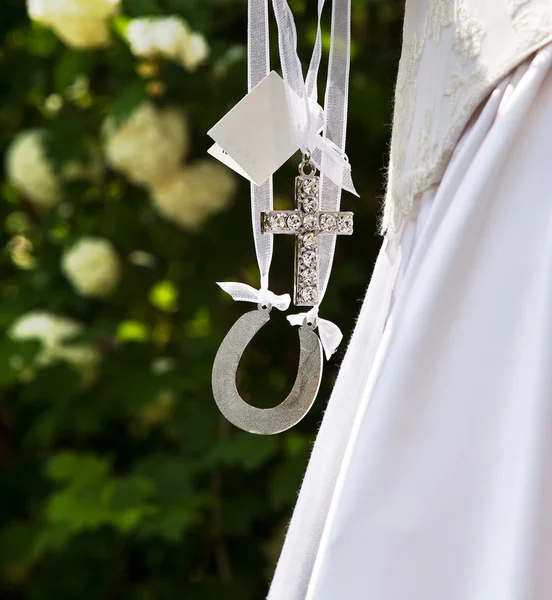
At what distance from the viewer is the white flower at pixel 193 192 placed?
5.12ft

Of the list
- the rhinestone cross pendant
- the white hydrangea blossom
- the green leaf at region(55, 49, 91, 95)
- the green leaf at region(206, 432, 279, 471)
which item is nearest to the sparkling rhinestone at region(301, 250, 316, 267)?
the rhinestone cross pendant

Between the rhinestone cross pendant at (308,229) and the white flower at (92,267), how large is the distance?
1.00 meters

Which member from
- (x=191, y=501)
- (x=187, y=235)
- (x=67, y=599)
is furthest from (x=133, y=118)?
(x=67, y=599)

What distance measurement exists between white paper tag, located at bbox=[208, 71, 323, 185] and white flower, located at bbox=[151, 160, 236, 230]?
847 mm

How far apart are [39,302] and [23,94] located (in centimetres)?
48

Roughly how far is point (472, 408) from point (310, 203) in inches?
8.7

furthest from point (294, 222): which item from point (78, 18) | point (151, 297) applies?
point (151, 297)

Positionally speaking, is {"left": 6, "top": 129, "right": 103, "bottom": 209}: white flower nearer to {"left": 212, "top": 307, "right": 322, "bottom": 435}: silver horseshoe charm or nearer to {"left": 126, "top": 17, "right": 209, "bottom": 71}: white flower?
{"left": 126, "top": 17, "right": 209, "bottom": 71}: white flower

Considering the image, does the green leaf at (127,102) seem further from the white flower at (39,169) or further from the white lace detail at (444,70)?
the white lace detail at (444,70)

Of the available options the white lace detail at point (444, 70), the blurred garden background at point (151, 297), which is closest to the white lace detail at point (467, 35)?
the white lace detail at point (444, 70)

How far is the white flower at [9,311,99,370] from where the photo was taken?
1660mm

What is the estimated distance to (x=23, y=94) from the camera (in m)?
1.97

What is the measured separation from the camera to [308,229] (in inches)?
28.7

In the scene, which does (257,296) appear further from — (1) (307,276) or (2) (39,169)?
(2) (39,169)
